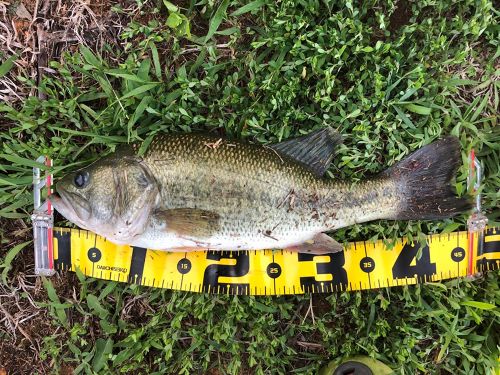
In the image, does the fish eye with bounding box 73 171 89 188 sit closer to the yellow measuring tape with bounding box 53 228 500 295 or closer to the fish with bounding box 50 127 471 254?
the fish with bounding box 50 127 471 254

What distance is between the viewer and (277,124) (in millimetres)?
3660

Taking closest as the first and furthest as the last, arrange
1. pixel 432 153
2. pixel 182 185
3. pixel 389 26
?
1. pixel 182 185
2. pixel 432 153
3. pixel 389 26

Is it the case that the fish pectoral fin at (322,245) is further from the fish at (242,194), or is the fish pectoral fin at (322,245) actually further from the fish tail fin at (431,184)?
the fish tail fin at (431,184)

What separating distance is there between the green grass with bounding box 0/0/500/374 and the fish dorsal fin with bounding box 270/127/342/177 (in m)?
0.12

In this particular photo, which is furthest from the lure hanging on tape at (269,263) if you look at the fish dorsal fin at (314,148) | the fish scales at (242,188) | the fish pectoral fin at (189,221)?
the fish dorsal fin at (314,148)

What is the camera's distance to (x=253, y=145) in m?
3.51

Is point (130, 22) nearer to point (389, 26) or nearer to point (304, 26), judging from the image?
point (304, 26)

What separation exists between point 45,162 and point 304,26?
2.55 m

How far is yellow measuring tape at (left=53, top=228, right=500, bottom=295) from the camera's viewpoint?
371 centimetres

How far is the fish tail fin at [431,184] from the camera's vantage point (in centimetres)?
352

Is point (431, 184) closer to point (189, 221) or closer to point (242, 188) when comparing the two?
point (242, 188)

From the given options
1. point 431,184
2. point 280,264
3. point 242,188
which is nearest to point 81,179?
point 242,188

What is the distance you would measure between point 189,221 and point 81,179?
3.03ft

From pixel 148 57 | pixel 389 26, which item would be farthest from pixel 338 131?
pixel 148 57
